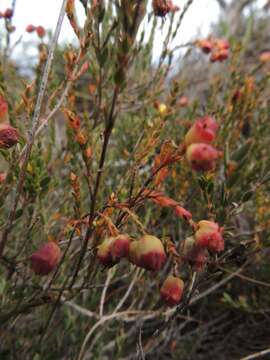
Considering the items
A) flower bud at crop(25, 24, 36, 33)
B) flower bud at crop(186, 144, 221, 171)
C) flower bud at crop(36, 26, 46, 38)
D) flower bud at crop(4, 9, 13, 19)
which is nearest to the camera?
flower bud at crop(186, 144, 221, 171)

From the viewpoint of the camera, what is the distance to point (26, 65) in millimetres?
5660

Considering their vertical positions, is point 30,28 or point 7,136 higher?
point 30,28

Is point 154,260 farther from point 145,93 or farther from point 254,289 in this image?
point 254,289

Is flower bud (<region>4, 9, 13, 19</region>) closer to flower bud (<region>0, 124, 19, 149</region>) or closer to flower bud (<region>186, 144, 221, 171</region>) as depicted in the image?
flower bud (<region>0, 124, 19, 149</region>)

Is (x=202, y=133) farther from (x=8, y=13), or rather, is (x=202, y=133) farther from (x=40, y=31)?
(x=40, y=31)

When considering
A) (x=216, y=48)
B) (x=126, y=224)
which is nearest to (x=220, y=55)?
(x=216, y=48)

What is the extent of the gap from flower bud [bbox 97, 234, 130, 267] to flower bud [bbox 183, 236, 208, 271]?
0.11 m

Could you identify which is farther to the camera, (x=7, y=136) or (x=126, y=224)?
(x=126, y=224)

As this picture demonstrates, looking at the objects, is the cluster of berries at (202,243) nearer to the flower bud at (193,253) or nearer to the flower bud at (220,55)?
the flower bud at (193,253)

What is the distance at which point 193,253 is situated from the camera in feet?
2.57

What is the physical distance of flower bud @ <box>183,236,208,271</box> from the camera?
2.55 ft

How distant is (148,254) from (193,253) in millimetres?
112

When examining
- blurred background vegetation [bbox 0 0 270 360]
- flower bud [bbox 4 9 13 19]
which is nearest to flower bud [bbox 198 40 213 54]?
blurred background vegetation [bbox 0 0 270 360]

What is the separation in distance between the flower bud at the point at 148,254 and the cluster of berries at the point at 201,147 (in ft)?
0.45
